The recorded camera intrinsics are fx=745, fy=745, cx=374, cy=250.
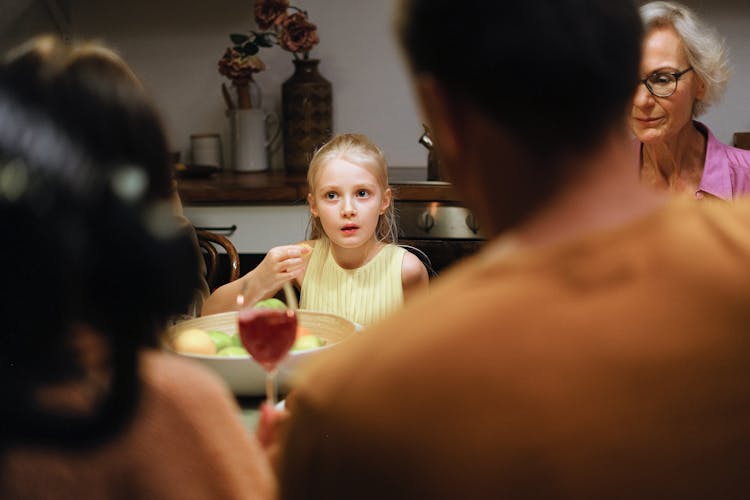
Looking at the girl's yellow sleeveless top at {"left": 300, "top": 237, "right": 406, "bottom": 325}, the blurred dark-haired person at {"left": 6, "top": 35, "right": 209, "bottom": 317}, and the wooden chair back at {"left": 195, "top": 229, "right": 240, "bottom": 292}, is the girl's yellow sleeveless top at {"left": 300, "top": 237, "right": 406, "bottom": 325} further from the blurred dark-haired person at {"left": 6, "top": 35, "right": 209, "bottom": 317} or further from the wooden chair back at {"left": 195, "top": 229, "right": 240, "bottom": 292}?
the blurred dark-haired person at {"left": 6, "top": 35, "right": 209, "bottom": 317}

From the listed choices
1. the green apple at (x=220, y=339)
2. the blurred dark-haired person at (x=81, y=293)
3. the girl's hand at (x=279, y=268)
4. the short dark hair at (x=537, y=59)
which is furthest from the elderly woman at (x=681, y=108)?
the blurred dark-haired person at (x=81, y=293)

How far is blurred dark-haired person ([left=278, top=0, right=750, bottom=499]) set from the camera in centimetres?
46

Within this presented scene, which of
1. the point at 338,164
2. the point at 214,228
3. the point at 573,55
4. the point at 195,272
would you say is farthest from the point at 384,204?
the point at 573,55

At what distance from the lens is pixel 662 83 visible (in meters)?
1.93

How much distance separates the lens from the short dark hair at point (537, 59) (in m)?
0.50

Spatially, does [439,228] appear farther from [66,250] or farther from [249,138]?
[66,250]

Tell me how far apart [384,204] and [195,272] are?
1325 millimetres

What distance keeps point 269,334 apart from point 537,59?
27.0 inches

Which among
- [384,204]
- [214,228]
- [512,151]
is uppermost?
[512,151]

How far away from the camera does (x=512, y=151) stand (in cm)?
53

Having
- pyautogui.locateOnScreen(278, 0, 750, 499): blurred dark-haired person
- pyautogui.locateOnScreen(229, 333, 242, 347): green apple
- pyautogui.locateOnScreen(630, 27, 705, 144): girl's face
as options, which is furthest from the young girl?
pyautogui.locateOnScreen(278, 0, 750, 499): blurred dark-haired person

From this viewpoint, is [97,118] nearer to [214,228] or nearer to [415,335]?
[415,335]

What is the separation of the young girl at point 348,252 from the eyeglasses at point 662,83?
72cm

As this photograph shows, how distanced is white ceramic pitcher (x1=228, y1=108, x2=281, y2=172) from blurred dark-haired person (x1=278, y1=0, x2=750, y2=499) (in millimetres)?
2826
